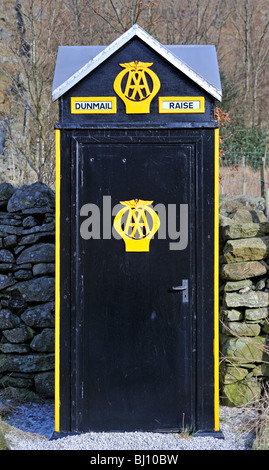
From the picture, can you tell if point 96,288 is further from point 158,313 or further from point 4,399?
point 4,399

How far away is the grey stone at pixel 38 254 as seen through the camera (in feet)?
18.5

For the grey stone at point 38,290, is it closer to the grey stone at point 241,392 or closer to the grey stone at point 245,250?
the grey stone at point 245,250

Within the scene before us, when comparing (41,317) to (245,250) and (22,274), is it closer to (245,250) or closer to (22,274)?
(22,274)

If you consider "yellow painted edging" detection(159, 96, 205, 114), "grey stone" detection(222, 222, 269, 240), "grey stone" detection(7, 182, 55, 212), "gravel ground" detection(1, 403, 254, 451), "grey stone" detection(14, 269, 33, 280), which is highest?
"yellow painted edging" detection(159, 96, 205, 114)

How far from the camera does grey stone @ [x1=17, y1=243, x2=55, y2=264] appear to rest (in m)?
5.64

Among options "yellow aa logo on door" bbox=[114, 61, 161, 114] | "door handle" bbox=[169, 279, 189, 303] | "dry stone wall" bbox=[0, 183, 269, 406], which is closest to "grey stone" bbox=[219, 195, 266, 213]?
"dry stone wall" bbox=[0, 183, 269, 406]

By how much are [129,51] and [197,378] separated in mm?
2434

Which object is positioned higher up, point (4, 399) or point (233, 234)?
point (233, 234)

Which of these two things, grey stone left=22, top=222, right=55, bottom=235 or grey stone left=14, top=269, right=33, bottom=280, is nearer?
grey stone left=14, top=269, right=33, bottom=280

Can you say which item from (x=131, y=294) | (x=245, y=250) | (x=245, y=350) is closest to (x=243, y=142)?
(x=245, y=250)

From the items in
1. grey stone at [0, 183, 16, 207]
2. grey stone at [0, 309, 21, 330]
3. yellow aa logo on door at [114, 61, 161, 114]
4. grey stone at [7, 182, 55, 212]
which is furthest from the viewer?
grey stone at [0, 183, 16, 207]

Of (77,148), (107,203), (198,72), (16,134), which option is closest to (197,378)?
(107,203)

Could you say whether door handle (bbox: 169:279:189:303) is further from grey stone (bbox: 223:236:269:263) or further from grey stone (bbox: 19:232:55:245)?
grey stone (bbox: 19:232:55:245)

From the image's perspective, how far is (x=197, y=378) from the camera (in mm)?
4090
